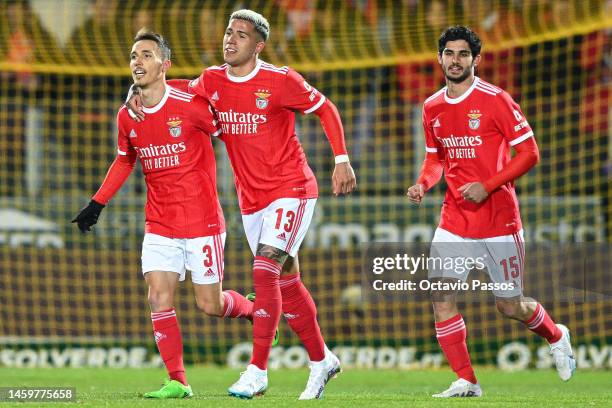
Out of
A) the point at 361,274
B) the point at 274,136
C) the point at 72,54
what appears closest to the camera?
the point at 274,136

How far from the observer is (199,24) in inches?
514

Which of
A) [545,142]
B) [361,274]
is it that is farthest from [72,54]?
[545,142]

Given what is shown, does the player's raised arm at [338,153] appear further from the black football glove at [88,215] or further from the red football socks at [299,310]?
the black football glove at [88,215]

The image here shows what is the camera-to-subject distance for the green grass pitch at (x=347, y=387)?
6121 mm

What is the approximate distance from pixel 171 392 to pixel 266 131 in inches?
56.0

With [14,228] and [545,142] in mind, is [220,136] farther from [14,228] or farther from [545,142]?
[545,142]

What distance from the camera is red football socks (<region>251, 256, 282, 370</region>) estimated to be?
6406 mm

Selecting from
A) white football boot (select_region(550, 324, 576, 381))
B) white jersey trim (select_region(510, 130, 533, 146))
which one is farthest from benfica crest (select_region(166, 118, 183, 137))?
white football boot (select_region(550, 324, 576, 381))

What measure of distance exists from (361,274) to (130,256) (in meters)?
2.03

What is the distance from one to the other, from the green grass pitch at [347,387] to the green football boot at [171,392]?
96 millimetres

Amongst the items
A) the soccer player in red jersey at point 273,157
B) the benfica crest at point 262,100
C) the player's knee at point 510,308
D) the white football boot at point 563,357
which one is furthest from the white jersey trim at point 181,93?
the white football boot at point 563,357

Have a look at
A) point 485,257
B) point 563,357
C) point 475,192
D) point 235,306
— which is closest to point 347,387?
point 235,306

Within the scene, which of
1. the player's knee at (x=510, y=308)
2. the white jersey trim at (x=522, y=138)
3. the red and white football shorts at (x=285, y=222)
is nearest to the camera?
the red and white football shorts at (x=285, y=222)

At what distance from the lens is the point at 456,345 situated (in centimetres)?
688
